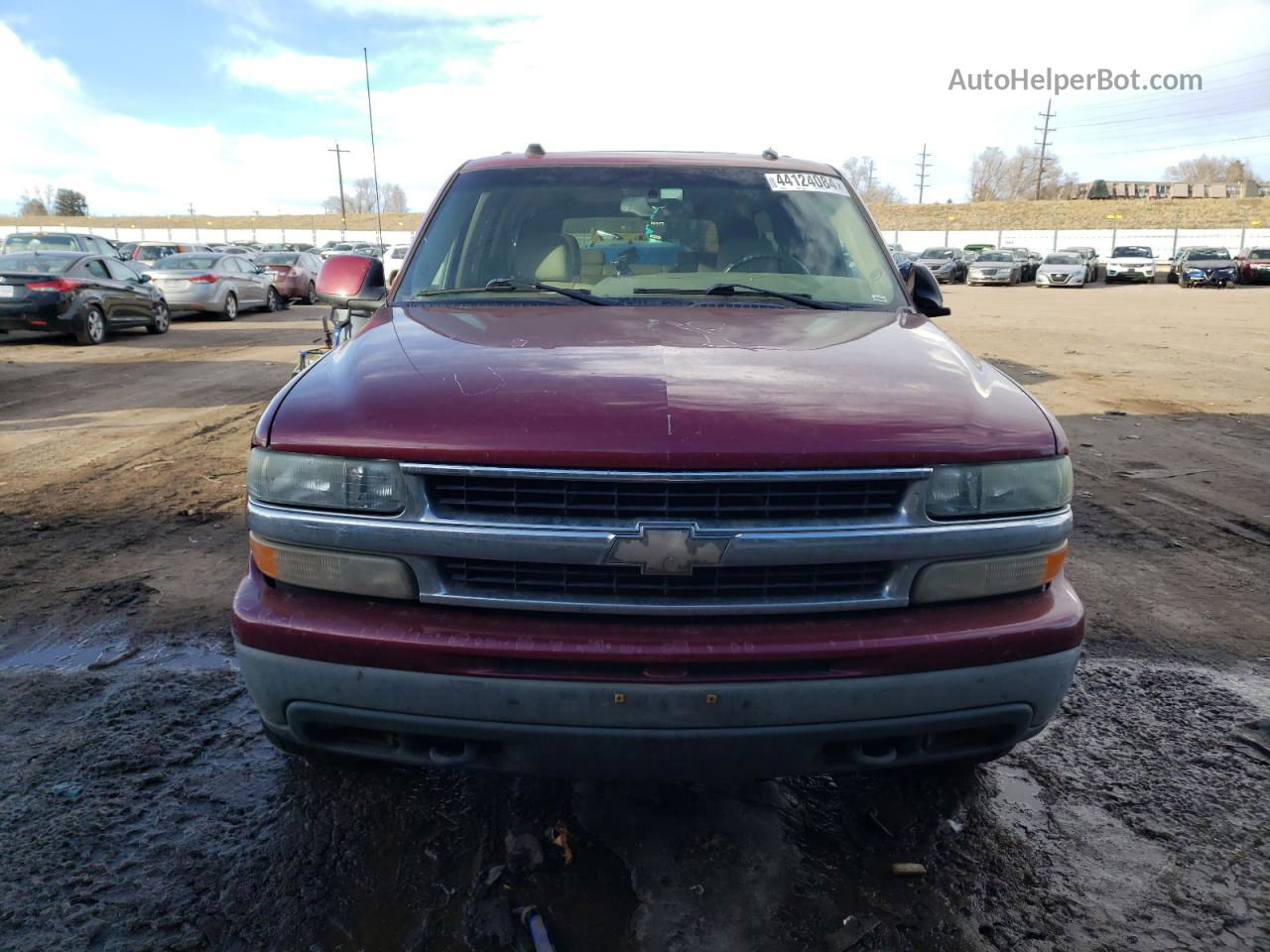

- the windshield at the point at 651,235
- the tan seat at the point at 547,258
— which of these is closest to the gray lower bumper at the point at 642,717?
the windshield at the point at 651,235

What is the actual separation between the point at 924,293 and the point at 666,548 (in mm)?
2234

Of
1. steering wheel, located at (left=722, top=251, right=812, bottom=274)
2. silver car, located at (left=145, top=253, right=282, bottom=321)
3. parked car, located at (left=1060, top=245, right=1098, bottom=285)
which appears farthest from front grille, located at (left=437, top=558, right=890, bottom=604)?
parked car, located at (left=1060, top=245, right=1098, bottom=285)

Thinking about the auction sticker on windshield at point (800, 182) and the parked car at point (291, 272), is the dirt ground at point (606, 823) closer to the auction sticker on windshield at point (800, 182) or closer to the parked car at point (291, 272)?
the auction sticker on windshield at point (800, 182)

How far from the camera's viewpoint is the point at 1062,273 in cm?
3962

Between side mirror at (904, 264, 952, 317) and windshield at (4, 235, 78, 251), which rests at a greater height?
windshield at (4, 235, 78, 251)

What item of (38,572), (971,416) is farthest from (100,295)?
(971,416)

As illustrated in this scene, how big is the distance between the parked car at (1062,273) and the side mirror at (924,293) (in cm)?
3985

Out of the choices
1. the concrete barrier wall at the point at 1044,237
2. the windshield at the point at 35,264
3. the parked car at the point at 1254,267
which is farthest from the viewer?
the concrete barrier wall at the point at 1044,237

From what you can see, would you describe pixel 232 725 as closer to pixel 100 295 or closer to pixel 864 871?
pixel 864 871

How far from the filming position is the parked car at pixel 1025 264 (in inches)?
1737

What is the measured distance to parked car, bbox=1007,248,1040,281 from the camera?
145ft

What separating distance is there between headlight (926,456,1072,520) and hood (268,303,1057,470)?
0.03 metres

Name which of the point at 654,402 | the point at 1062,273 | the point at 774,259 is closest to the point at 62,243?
the point at 774,259

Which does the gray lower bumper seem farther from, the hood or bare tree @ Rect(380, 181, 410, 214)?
bare tree @ Rect(380, 181, 410, 214)
